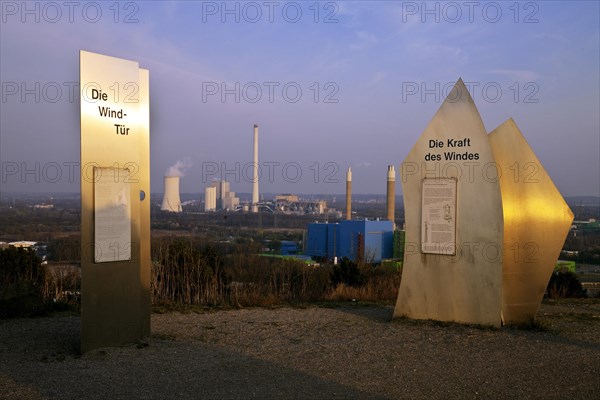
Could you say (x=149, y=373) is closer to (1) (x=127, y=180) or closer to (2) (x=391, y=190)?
(1) (x=127, y=180)

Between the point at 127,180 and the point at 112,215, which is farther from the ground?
the point at 127,180

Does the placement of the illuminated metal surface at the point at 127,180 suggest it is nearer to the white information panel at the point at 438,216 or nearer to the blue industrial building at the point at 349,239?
the white information panel at the point at 438,216

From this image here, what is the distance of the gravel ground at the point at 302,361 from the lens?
20.5 feet

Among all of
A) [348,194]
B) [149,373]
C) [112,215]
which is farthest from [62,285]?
[348,194]

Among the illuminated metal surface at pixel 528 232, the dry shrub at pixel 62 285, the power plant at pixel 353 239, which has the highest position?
the illuminated metal surface at pixel 528 232

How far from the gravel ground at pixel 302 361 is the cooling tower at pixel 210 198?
53.7 metres

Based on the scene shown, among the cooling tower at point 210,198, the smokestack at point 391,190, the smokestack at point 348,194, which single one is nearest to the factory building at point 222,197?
the cooling tower at point 210,198

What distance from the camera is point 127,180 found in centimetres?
813

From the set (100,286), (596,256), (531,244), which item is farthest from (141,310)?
(596,256)

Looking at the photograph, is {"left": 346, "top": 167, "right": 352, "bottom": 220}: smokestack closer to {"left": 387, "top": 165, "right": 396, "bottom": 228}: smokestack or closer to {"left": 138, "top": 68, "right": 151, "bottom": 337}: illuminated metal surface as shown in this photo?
{"left": 387, "top": 165, "right": 396, "bottom": 228}: smokestack

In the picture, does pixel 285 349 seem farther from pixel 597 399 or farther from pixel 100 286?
pixel 597 399

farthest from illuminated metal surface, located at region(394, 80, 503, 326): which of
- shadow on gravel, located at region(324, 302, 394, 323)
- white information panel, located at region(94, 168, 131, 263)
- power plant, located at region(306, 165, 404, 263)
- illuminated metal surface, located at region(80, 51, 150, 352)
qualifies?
power plant, located at region(306, 165, 404, 263)

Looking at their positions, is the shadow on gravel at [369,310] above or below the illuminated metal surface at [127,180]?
below

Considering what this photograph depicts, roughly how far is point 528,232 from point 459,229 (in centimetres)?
114
